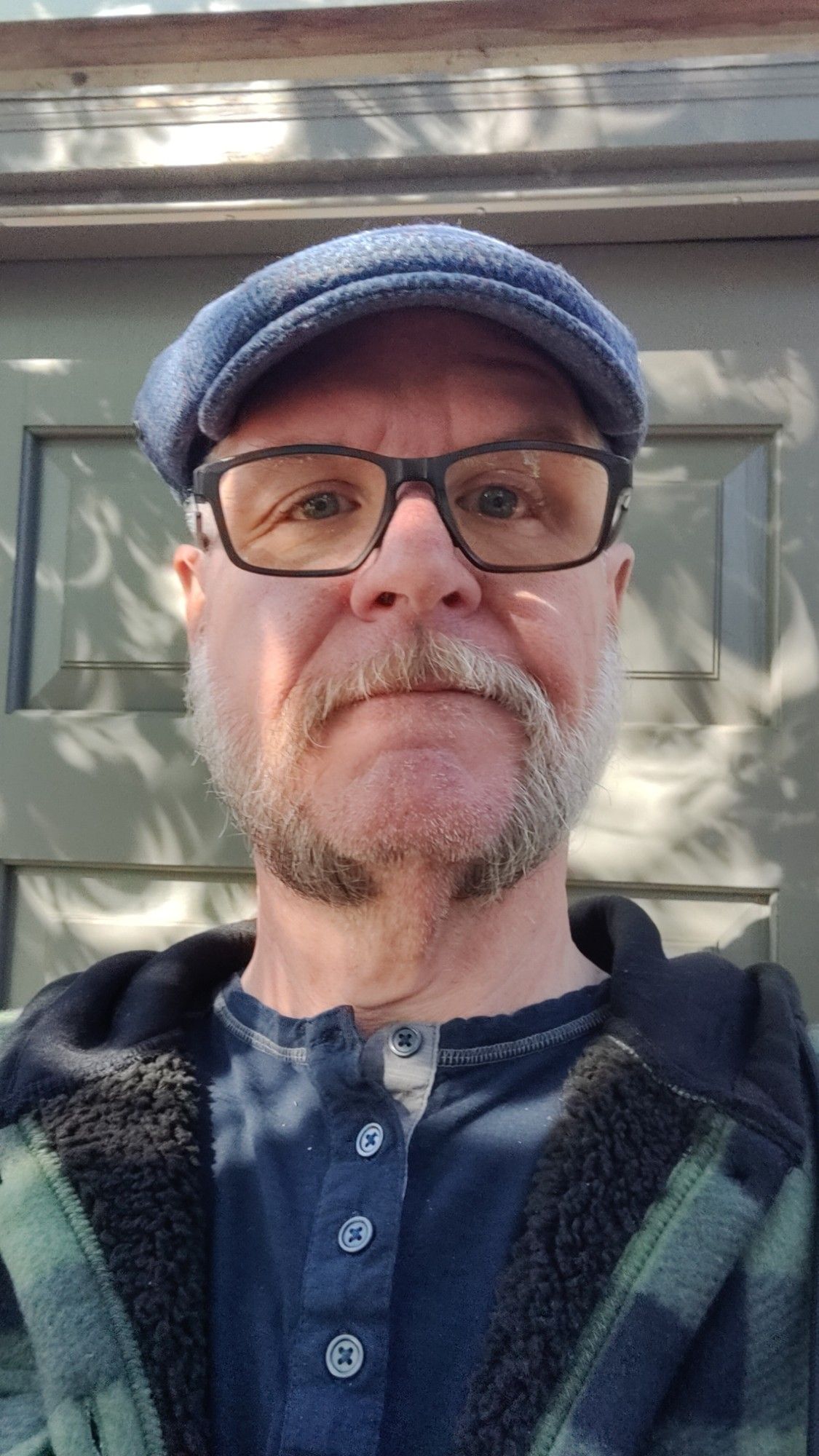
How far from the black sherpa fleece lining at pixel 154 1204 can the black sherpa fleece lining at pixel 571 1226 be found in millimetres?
256

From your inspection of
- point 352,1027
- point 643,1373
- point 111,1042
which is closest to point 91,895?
point 111,1042

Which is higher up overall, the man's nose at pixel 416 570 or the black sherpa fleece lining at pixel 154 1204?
the man's nose at pixel 416 570

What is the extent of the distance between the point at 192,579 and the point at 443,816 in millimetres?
582

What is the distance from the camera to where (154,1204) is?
1050mm

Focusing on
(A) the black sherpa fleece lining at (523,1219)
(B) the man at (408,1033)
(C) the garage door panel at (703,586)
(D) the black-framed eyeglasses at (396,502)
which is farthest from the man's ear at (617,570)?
(A) the black sherpa fleece lining at (523,1219)

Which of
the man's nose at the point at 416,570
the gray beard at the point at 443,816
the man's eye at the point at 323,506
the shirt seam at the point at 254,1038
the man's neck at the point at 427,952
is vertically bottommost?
the shirt seam at the point at 254,1038

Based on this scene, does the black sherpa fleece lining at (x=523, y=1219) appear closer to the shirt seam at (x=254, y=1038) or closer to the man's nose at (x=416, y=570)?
the shirt seam at (x=254, y=1038)

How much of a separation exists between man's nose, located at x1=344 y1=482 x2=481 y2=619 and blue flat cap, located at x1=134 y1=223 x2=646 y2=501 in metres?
0.20

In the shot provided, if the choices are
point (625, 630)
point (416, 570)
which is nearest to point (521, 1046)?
point (416, 570)

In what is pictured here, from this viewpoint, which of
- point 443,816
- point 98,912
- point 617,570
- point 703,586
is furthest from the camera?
point 98,912

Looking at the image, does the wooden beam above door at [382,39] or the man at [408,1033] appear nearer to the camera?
the man at [408,1033]

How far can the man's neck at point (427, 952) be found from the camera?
1.17 metres

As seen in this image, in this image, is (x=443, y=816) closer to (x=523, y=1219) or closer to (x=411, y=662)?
(x=411, y=662)

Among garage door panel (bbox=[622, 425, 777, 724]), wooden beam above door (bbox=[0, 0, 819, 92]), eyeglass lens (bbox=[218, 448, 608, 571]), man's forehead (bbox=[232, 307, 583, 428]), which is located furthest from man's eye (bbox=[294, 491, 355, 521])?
wooden beam above door (bbox=[0, 0, 819, 92])
